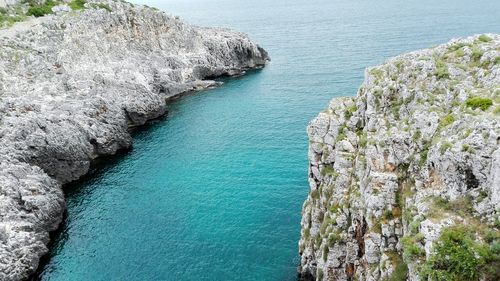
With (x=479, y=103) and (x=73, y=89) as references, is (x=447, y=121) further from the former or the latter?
(x=73, y=89)

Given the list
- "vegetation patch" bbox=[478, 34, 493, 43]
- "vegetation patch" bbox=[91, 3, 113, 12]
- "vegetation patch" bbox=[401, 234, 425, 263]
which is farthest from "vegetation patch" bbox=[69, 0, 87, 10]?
"vegetation patch" bbox=[401, 234, 425, 263]

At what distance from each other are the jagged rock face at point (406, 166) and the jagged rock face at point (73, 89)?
122 feet

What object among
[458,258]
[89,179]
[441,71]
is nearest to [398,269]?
[458,258]

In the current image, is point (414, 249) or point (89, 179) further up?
point (414, 249)

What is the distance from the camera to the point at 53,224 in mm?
59250

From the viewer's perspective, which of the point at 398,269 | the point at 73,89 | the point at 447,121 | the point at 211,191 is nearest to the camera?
the point at 398,269

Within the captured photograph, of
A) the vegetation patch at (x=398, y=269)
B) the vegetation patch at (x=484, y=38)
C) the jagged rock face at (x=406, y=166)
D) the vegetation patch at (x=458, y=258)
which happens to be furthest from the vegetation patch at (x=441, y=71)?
the vegetation patch at (x=458, y=258)

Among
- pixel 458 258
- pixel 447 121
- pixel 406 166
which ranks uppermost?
pixel 447 121

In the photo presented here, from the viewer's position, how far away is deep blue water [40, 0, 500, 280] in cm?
4959

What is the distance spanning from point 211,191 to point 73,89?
139 ft

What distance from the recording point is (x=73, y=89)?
87250 millimetres

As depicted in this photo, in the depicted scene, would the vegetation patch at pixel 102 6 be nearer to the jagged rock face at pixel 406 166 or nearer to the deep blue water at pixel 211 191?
the deep blue water at pixel 211 191

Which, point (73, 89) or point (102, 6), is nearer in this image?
point (73, 89)

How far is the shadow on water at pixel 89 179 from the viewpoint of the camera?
54.3 meters
